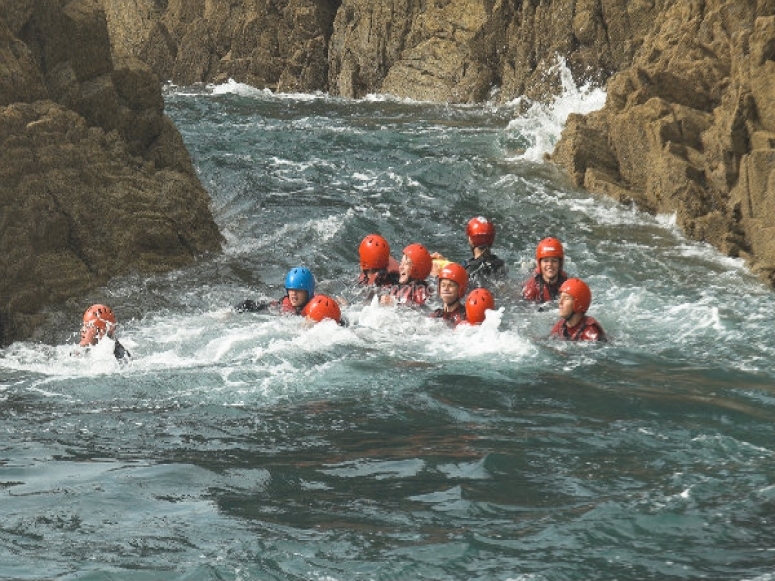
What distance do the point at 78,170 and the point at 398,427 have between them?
20.0 feet

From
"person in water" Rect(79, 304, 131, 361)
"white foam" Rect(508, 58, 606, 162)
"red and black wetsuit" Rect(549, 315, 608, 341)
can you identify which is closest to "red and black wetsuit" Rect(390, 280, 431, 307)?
"red and black wetsuit" Rect(549, 315, 608, 341)

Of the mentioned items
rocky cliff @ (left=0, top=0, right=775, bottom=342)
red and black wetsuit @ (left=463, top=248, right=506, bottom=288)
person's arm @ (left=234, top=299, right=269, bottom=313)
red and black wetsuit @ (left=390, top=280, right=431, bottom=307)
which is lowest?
person's arm @ (left=234, top=299, right=269, bottom=313)

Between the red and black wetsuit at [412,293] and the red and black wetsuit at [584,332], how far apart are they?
183 centimetres

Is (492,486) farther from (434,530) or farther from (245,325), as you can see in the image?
(245,325)

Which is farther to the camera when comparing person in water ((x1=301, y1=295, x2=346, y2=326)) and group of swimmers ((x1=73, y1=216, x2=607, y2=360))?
person in water ((x1=301, y1=295, x2=346, y2=326))

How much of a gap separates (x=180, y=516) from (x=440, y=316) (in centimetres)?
560

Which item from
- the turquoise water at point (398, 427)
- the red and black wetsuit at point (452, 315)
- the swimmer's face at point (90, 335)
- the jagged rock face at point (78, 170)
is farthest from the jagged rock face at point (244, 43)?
the swimmer's face at point (90, 335)

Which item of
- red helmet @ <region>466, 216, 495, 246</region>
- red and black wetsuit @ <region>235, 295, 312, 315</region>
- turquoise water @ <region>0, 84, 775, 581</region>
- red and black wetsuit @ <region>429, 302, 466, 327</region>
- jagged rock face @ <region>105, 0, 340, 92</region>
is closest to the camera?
turquoise water @ <region>0, 84, 775, 581</region>

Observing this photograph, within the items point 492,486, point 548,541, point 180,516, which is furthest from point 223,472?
point 548,541

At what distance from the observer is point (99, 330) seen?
11.6 m

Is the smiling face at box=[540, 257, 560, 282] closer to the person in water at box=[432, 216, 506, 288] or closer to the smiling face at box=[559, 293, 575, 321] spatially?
the person in water at box=[432, 216, 506, 288]

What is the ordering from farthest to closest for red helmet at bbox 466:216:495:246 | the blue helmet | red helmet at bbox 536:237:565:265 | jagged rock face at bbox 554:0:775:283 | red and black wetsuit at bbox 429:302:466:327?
A: jagged rock face at bbox 554:0:775:283, red helmet at bbox 466:216:495:246, red helmet at bbox 536:237:565:265, the blue helmet, red and black wetsuit at bbox 429:302:466:327

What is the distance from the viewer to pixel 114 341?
11.5m

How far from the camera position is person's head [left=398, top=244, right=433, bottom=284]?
1360 cm
